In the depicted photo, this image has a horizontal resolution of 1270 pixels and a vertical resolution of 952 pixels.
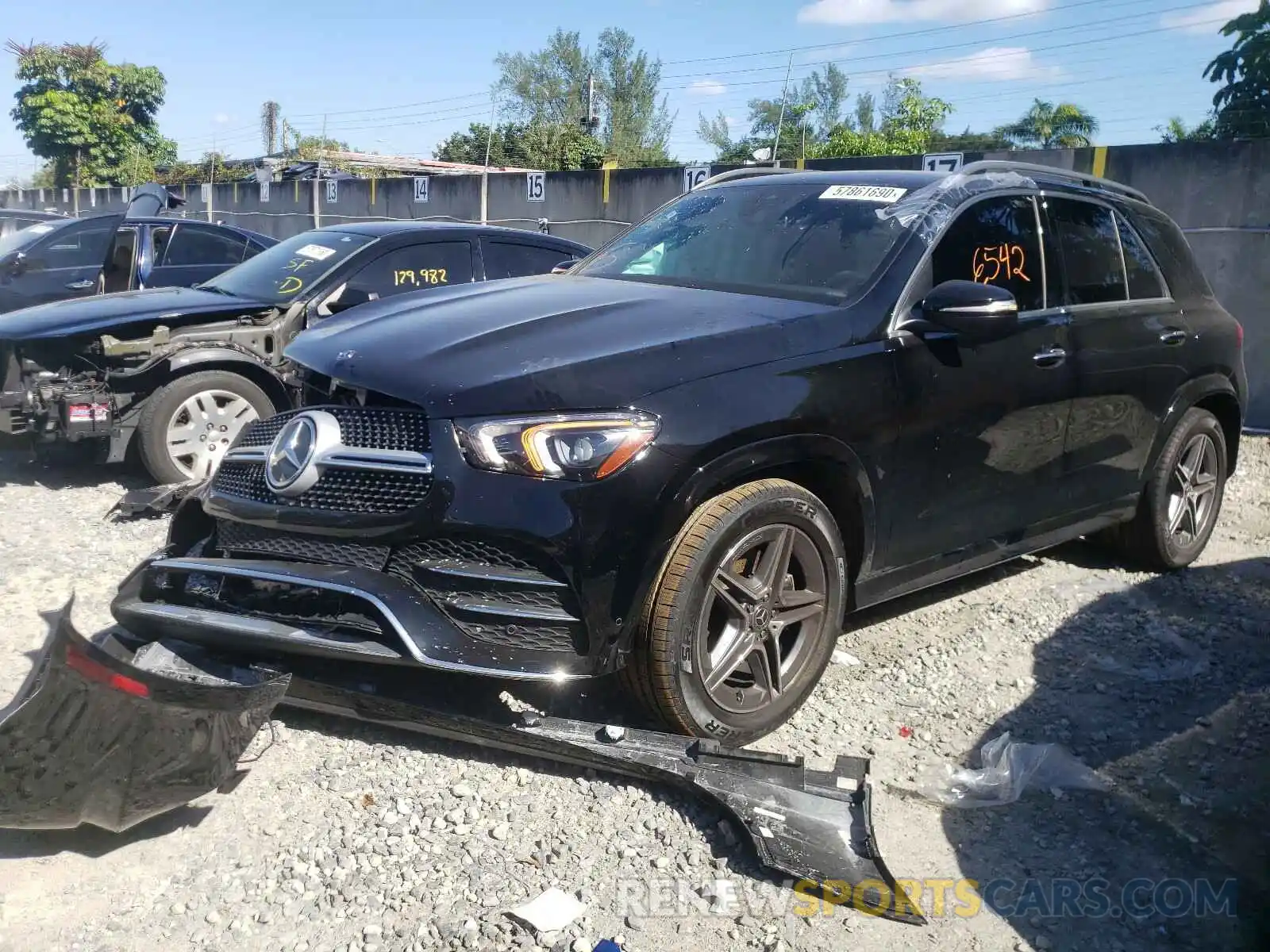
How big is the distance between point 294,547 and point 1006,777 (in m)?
2.32

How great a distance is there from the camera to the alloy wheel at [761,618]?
11.2ft

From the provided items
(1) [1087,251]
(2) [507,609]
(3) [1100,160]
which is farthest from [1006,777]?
(3) [1100,160]

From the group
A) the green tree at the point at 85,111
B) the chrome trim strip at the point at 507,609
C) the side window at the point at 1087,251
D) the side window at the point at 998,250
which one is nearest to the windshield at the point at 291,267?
the side window at the point at 998,250

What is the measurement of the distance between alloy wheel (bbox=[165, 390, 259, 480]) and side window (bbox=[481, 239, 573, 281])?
1835 millimetres

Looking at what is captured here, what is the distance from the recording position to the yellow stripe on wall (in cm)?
995

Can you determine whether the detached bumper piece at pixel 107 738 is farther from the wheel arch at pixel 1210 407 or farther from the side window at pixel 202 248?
the side window at pixel 202 248

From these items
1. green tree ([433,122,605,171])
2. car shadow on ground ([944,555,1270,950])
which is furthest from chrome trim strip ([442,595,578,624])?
green tree ([433,122,605,171])

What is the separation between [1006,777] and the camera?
3504 millimetres

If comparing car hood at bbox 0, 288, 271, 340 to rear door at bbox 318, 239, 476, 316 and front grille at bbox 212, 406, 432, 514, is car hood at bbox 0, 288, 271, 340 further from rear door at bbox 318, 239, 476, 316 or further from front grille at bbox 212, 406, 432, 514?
front grille at bbox 212, 406, 432, 514

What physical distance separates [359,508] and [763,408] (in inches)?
48.2

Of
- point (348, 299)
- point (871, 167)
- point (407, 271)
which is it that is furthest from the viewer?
point (871, 167)

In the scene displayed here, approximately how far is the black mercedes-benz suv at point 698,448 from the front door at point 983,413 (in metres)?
0.01

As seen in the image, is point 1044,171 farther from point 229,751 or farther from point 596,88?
point 596,88

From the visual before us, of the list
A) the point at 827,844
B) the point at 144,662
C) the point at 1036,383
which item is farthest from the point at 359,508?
the point at 1036,383
